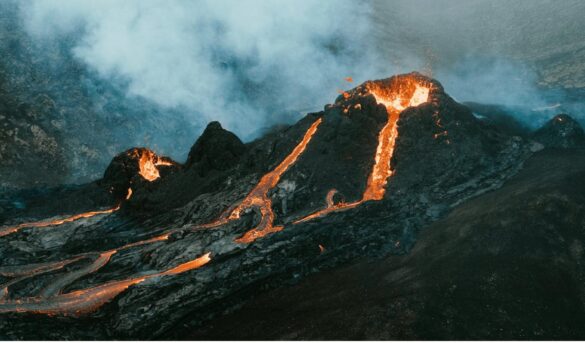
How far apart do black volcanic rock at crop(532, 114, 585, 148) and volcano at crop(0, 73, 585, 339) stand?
0.74m

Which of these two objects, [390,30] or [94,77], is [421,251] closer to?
[94,77]

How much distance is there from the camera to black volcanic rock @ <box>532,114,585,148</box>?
85.9 m

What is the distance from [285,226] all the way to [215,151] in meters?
24.9

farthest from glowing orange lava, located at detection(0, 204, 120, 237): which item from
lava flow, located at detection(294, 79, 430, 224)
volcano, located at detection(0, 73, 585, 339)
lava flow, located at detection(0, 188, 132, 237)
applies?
lava flow, located at detection(294, 79, 430, 224)

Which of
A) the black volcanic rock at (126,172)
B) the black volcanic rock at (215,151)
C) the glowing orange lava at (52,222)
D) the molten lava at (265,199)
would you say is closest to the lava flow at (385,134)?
the molten lava at (265,199)

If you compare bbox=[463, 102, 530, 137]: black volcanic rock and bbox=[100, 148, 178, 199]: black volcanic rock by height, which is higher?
bbox=[100, 148, 178, 199]: black volcanic rock

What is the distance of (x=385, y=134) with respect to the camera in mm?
80875

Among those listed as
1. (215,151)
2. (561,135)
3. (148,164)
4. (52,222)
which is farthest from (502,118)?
(52,222)

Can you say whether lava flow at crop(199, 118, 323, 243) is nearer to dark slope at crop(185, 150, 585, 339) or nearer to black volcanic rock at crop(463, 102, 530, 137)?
dark slope at crop(185, 150, 585, 339)

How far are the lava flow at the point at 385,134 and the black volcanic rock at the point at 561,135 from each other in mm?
Result: 24945

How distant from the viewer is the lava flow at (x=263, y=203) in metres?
62.3

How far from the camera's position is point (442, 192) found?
6888 cm

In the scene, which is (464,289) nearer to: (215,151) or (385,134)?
(385,134)

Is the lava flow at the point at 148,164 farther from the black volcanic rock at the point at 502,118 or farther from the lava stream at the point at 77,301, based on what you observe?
the black volcanic rock at the point at 502,118
